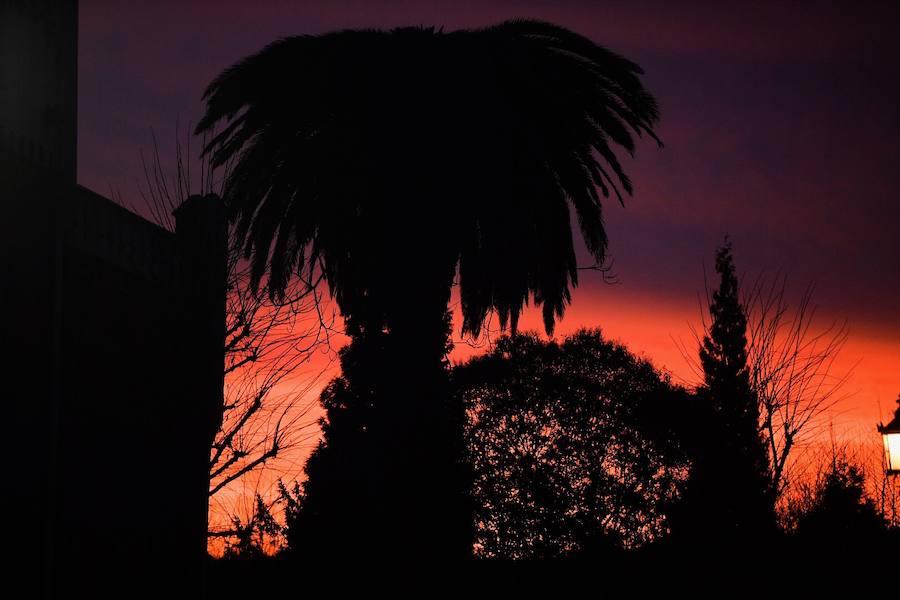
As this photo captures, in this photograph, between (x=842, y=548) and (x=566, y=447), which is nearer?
(x=842, y=548)

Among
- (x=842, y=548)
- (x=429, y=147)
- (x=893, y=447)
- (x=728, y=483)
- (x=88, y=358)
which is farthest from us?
(x=728, y=483)

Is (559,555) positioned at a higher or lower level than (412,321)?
lower

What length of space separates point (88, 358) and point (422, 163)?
11.4 meters

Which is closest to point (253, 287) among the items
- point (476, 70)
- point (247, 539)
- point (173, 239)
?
point (247, 539)

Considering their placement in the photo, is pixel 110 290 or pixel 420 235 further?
pixel 420 235

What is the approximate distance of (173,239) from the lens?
21.1ft

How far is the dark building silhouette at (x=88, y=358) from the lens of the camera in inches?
191

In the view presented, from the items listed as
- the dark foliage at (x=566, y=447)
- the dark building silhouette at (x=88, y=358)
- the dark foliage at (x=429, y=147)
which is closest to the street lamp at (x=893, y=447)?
the dark foliage at (x=429, y=147)

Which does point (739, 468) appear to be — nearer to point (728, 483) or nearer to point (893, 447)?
point (728, 483)

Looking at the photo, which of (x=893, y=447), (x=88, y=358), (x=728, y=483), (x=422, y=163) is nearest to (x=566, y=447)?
(x=728, y=483)

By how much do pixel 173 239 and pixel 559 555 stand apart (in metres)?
16.5

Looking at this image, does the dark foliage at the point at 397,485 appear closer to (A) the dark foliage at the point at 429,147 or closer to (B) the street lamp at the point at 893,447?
A: (A) the dark foliage at the point at 429,147

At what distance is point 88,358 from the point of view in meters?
5.51

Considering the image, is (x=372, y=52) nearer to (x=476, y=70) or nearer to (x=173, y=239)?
(x=476, y=70)
